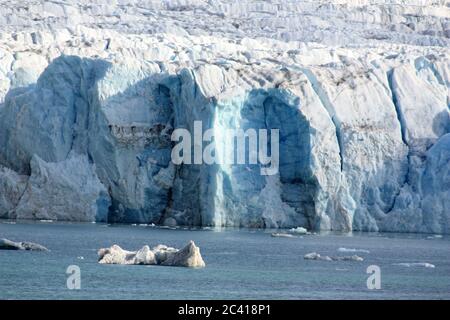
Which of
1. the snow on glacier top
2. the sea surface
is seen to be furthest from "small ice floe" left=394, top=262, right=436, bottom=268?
the snow on glacier top

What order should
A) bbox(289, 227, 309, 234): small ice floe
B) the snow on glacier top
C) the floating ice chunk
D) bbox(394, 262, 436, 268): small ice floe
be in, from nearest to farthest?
bbox(394, 262, 436, 268): small ice floe, the floating ice chunk, bbox(289, 227, 309, 234): small ice floe, the snow on glacier top

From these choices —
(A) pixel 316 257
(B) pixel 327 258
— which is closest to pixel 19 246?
(A) pixel 316 257

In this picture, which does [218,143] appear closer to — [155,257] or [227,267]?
[227,267]

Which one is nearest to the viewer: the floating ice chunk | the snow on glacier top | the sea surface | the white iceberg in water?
the sea surface

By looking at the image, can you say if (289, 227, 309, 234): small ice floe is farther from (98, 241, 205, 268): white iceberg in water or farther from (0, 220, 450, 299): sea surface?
(98, 241, 205, 268): white iceberg in water

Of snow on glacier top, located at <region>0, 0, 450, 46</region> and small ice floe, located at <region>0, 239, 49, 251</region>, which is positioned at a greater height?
snow on glacier top, located at <region>0, 0, 450, 46</region>
